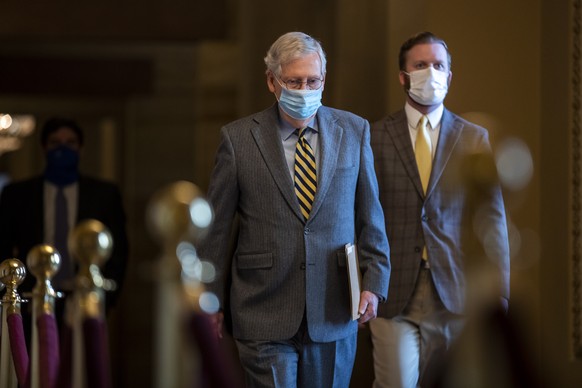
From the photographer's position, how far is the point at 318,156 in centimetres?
491

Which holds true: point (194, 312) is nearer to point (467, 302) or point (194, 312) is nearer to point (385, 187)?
point (467, 302)

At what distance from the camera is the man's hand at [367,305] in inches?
191

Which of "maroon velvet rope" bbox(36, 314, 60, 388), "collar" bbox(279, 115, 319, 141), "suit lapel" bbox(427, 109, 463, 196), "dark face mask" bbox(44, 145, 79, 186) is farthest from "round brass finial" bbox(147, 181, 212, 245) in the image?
"dark face mask" bbox(44, 145, 79, 186)

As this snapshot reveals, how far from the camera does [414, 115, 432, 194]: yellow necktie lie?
17.8ft

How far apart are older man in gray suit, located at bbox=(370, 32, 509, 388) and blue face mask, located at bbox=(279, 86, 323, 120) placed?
67 cm

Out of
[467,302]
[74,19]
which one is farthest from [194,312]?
[74,19]

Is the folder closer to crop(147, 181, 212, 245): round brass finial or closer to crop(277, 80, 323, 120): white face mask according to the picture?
crop(277, 80, 323, 120): white face mask

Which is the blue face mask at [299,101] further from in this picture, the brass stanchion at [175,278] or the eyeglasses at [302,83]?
→ the brass stanchion at [175,278]

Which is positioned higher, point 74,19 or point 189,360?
point 74,19

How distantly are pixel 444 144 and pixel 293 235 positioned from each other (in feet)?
2.96

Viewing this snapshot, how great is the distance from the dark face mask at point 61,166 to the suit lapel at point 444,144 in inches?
90.1

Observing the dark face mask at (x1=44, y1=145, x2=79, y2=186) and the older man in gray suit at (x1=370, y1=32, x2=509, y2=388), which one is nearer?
the older man in gray suit at (x1=370, y1=32, x2=509, y2=388)

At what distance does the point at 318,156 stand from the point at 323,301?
0.52m

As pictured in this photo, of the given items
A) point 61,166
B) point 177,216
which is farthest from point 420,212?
point 177,216
